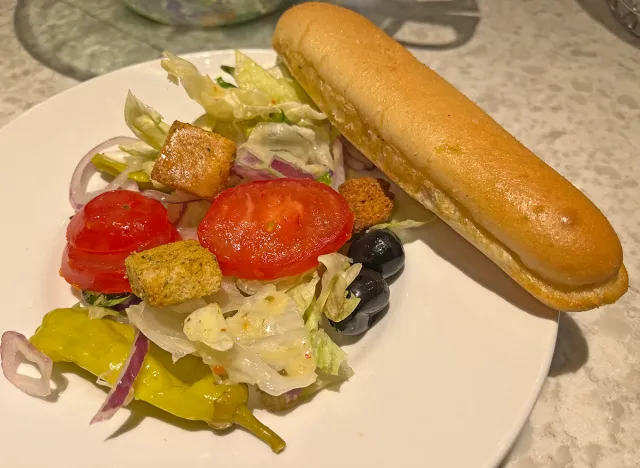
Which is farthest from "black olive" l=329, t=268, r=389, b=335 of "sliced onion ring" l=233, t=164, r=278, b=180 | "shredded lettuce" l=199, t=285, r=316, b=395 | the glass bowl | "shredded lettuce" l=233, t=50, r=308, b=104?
the glass bowl

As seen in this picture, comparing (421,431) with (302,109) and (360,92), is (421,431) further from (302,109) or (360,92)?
(302,109)

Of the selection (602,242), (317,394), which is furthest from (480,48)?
(317,394)

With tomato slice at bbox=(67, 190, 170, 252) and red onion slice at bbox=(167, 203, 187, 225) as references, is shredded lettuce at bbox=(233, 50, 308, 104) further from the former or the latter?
tomato slice at bbox=(67, 190, 170, 252)

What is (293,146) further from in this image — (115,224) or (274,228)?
(115,224)

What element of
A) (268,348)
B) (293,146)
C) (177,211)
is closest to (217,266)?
(268,348)

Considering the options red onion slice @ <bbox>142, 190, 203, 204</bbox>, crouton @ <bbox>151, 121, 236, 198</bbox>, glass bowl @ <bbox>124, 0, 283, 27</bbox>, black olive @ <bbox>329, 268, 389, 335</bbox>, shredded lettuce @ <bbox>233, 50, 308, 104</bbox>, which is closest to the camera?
black olive @ <bbox>329, 268, 389, 335</bbox>

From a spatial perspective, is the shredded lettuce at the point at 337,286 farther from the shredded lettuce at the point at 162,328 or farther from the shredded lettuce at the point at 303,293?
the shredded lettuce at the point at 162,328
